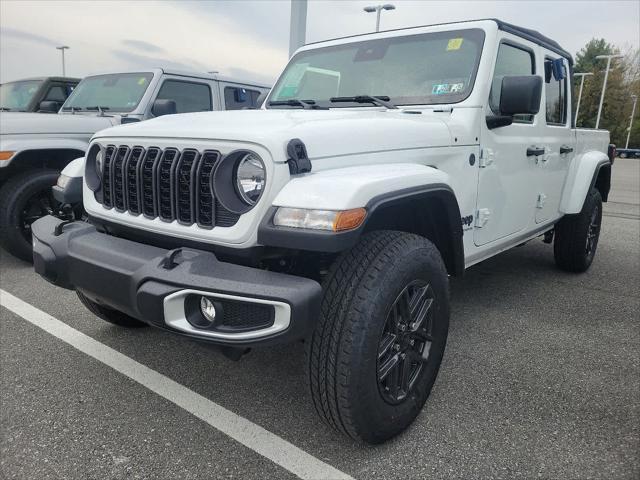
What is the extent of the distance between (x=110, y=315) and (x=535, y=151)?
300 cm

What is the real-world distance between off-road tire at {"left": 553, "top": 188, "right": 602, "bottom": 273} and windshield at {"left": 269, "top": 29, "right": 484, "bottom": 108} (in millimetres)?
2230

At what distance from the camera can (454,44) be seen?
116 inches

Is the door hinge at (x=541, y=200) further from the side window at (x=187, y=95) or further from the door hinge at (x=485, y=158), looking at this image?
the side window at (x=187, y=95)

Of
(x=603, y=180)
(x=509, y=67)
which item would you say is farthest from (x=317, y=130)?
(x=603, y=180)

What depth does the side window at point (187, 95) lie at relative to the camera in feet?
18.6

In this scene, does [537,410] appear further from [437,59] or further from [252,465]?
[437,59]

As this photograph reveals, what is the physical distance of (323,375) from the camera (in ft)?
6.02

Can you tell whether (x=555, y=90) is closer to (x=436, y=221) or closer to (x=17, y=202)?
(x=436, y=221)

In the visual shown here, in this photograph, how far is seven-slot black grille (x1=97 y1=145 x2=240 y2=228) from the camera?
1904mm

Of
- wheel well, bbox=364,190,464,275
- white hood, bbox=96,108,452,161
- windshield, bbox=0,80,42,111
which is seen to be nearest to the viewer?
white hood, bbox=96,108,452,161

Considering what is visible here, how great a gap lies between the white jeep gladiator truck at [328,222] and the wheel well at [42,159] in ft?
7.58

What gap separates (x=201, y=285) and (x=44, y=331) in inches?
81.7

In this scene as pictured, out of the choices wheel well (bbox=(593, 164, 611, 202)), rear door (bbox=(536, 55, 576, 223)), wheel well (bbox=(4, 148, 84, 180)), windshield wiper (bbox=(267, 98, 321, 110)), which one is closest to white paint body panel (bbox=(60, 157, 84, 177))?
windshield wiper (bbox=(267, 98, 321, 110))

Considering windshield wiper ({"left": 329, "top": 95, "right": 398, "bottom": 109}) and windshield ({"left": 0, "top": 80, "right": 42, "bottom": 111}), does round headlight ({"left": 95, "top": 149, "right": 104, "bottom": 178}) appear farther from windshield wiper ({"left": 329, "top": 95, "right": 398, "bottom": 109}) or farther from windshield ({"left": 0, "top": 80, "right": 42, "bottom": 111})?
windshield ({"left": 0, "top": 80, "right": 42, "bottom": 111})
